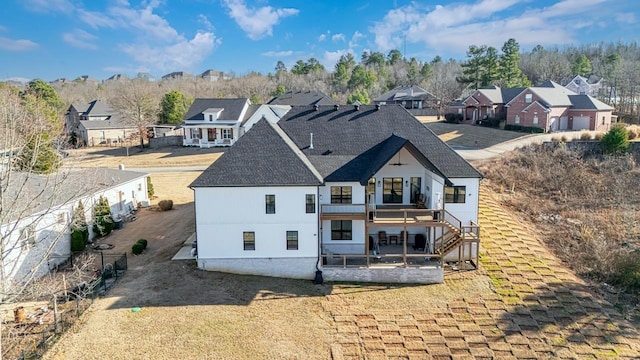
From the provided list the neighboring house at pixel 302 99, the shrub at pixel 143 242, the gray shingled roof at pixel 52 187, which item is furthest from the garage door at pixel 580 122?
the shrub at pixel 143 242

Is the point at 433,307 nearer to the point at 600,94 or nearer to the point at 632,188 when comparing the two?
the point at 632,188

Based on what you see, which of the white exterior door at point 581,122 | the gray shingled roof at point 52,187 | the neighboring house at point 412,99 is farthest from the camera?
the neighboring house at point 412,99

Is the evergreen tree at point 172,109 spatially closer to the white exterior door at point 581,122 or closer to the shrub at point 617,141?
the white exterior door at point 581,122

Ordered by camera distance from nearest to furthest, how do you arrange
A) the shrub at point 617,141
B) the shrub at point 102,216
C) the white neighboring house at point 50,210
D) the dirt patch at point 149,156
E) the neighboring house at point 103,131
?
1. the white neighboring house at point 50,210
2. the shrub at point 102,216
3. the shrub at point 617,141
4. the dirt patch at point 149,156
5. the neighboring house at point 103,131

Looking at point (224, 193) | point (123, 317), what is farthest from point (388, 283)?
point (123, 317)

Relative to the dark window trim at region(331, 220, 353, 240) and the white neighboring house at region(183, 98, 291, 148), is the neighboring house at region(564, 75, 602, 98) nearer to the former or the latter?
the white neighboring house at region(183, 98, 291, 148)

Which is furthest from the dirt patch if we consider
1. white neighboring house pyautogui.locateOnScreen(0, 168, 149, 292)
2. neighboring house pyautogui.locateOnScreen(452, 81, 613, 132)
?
neighboring house pyautogui.locateOnScreen(452, 81, 613, 132)

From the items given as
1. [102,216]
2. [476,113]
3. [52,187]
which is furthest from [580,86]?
[52,187]

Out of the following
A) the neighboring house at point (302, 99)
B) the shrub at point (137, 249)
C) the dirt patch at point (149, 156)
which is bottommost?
the shrub at point (137, 249)
